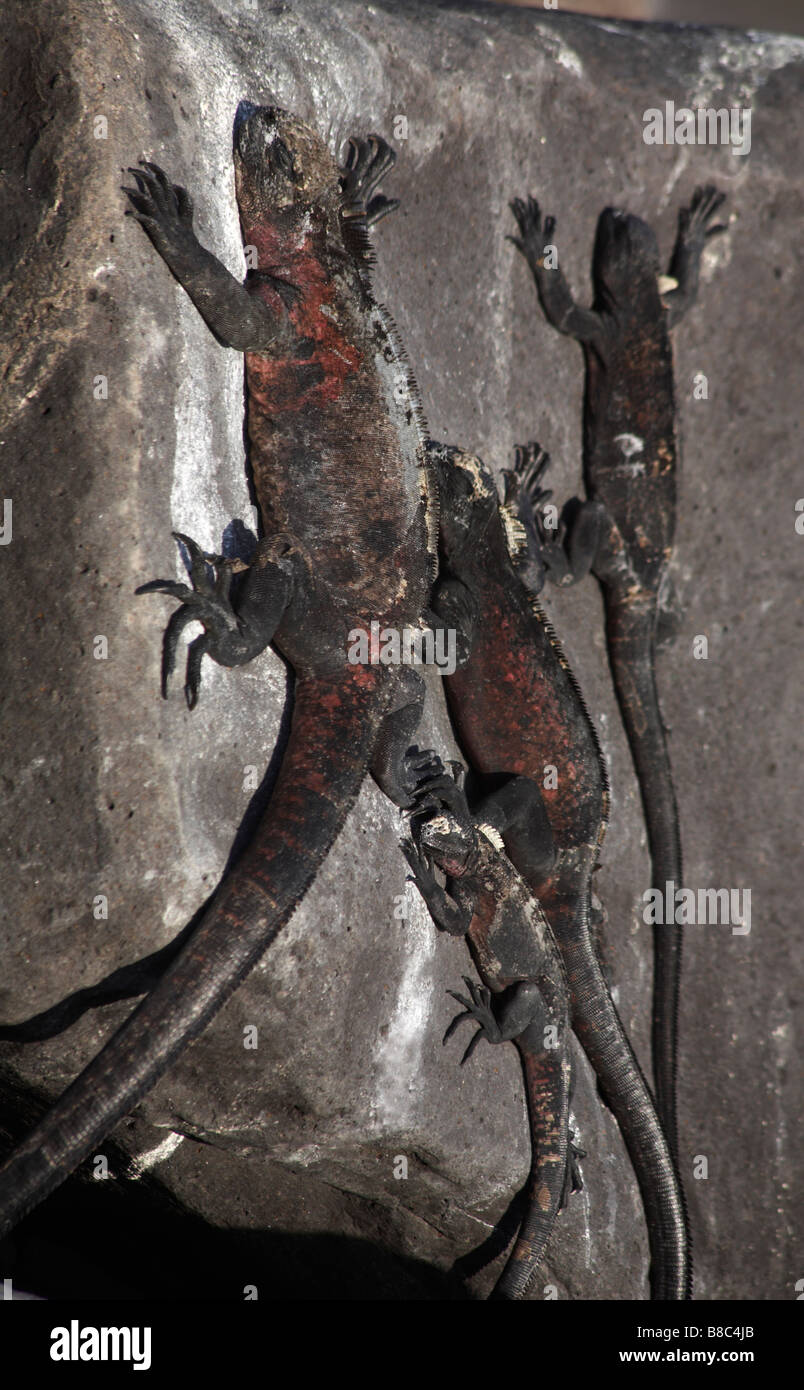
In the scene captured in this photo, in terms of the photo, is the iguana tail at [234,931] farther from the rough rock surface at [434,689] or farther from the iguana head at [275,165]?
the iguana head at [275,165]

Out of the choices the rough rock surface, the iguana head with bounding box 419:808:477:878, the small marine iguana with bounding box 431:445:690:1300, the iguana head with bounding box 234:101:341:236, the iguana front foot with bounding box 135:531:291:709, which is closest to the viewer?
the rough rock surface

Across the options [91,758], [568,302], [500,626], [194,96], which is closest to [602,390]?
[568,302]

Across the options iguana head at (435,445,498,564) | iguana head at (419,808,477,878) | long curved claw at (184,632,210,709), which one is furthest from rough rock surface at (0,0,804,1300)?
iguana head at (435,445,498,564)

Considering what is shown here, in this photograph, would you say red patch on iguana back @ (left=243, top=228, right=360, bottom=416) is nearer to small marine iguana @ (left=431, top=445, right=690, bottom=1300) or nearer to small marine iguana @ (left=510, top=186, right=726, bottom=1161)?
small marine iguana @ (left=431, top=445, right=690, bottom=1300)

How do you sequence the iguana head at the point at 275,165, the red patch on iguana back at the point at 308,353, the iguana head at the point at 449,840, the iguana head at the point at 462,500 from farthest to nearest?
the iguana head at the point at 462,500, the iguana head at the point at 449,840, the red patch on iguana back at the point at 308,353, the iguana head at the point at 275,165

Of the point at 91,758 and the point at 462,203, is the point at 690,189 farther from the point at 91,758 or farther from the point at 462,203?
the point at 91,758

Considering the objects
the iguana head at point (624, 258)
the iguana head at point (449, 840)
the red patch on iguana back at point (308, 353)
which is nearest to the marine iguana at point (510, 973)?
the iguana head at point (449, 840)

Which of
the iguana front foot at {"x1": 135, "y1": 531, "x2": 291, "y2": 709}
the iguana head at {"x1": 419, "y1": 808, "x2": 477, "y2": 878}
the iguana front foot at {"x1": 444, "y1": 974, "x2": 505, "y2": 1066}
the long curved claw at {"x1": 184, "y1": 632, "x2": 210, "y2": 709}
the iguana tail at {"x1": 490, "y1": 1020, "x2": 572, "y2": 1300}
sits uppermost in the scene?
the iguana front foot at {"x1": 135, "y1": 531, "x2": 291, "y2": 709}

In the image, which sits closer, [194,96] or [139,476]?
[139,476]
